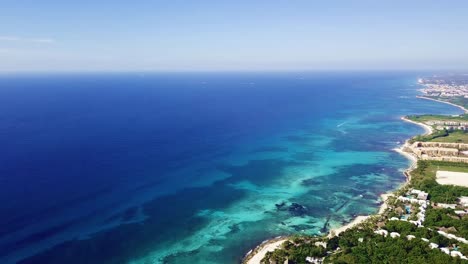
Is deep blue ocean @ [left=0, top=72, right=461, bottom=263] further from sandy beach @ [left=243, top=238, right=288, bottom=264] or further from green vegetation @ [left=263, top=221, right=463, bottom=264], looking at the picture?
green vegetation @ [left=263, top=221, right=463, bottom=264]

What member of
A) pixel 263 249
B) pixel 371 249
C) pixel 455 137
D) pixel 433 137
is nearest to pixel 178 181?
pixel 263 249

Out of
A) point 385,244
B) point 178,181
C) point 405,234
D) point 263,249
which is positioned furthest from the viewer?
point 178,181

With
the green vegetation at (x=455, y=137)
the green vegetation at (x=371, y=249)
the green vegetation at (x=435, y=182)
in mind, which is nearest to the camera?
the green vegetation at (x=371, y=249)

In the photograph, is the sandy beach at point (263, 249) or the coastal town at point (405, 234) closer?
the coastal town at point (405, 234)

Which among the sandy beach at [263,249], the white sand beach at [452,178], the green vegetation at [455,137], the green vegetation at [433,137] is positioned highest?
the green vegetation at [433,137]

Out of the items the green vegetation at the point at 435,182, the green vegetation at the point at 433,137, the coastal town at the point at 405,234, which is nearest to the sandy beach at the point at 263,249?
the coastal town at the point at 405,234

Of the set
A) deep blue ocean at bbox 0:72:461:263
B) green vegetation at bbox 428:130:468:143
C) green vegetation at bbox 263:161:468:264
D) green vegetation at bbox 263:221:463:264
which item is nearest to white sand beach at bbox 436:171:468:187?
deep blue ocean at bbox 0:72:461:263

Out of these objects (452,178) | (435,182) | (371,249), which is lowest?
(452,178)

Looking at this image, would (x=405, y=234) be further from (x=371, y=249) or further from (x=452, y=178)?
(x=452, y=178)

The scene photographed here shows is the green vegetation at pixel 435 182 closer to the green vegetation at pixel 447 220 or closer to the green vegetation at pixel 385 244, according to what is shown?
the green vegetation at pixel 447 220
